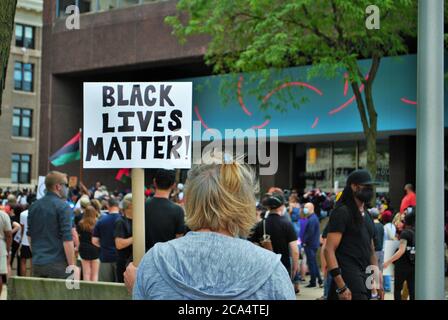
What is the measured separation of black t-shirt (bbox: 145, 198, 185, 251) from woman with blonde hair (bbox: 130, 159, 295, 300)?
16.4 feet

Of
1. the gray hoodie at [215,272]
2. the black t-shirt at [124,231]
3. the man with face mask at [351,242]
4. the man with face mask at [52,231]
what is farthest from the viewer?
the black t-shirt at [124,231]

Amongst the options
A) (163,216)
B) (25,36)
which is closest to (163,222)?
(163,216)

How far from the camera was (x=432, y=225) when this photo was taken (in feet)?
21.0

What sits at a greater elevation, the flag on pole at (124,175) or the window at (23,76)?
the window at (23,76)

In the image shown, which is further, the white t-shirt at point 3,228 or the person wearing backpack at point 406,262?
the white t-shirt at point 3,228

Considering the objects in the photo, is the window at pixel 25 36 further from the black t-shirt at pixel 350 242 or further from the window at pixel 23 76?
the black t-shirt at pixel 350 242

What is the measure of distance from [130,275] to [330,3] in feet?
49.8

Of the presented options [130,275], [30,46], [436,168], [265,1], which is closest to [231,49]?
[265,1]

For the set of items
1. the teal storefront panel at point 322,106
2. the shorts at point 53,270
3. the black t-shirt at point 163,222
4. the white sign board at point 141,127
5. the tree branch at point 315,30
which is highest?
the tree branch at point 315,30

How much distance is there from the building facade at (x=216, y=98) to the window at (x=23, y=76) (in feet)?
65.3

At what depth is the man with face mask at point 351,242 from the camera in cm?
751

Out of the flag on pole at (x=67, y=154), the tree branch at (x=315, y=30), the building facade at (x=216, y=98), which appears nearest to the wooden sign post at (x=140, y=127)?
the tree branch at (x=315, y=30)

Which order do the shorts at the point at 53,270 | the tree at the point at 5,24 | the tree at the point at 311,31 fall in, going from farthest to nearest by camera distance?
the tree at the point at 311,31 → the shorts at the point at 53,270 → the tree at the point at 5,24

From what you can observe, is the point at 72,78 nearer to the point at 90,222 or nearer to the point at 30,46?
the point at 30,46
